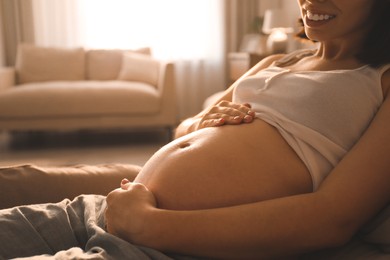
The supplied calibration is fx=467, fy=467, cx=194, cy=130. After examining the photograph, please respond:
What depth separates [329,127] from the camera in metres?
0.88

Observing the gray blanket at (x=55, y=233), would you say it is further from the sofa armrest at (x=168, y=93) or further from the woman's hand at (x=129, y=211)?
the sofa armrest at (x=168, y=93)

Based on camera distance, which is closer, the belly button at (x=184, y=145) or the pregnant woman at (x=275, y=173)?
the pregnant woman at (x=275, y=173)

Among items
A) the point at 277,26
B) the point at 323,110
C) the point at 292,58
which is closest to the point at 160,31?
the point at 277,26

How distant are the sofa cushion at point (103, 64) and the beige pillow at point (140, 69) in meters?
0.17

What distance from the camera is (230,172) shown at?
0.83 m

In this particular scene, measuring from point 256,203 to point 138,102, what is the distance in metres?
3.46

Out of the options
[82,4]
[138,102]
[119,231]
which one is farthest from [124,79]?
[119,231]

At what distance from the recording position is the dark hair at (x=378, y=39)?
3.19 feet

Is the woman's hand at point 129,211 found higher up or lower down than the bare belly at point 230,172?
lower down

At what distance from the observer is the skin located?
0.74 metres

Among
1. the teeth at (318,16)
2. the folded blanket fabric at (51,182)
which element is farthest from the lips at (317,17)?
the folded blanket fabric at (51,182)

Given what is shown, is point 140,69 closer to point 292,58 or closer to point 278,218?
point 292,58

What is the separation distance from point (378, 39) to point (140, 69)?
12.5 feet

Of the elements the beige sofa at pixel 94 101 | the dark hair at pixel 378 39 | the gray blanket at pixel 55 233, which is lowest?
the beige sofa at pixel 94 101
